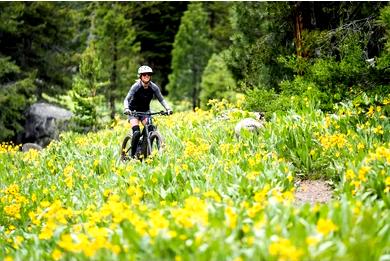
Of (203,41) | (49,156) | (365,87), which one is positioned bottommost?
(49,156)

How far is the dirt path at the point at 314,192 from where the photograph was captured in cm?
692

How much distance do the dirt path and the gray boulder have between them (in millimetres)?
18598

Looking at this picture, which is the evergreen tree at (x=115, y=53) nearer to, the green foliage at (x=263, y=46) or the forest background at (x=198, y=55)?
the forest background at (x=198, y=55)

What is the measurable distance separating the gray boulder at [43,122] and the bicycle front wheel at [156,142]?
1501 centimetres

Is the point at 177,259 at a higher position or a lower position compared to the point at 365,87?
lower

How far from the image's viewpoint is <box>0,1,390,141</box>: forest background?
377 inches

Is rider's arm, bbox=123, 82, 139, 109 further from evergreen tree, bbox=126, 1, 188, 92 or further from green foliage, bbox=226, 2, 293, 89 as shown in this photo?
evergreen tree, bbox=126, 1, 188, 92

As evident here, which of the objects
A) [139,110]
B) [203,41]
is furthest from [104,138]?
[203,41]

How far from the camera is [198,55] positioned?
115 ft

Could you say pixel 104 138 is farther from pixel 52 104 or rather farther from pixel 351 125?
pixel 52 104

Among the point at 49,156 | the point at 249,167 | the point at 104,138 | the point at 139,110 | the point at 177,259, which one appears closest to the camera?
the point at 177,259

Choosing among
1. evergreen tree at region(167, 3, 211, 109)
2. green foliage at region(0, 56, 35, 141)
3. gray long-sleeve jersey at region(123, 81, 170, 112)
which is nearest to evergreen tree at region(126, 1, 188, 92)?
evergreen tree at region(167, 3, 211, 109)

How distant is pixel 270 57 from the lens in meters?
13.8

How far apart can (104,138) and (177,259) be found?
37.1 feet
